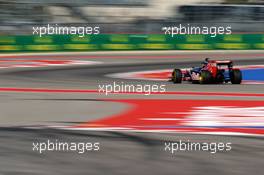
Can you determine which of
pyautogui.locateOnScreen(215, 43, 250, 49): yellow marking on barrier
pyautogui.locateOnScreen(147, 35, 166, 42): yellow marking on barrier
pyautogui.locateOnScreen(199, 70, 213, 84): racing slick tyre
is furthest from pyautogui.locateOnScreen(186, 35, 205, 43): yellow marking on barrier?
pyautogui.locateOnScreen(199, 70, 213, 84): racing slick tyre

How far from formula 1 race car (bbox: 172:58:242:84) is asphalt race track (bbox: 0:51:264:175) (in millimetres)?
261

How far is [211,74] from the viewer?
15.2m

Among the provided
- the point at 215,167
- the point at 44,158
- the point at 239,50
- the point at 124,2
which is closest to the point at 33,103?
the point at 44,158

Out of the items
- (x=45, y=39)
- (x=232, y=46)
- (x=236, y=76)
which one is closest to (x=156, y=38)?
(x=232, y=46)

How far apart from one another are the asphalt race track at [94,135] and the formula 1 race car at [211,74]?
10.3 inches

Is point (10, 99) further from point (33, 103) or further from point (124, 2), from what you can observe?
point (124, 2)

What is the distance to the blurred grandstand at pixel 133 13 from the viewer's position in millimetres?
33562

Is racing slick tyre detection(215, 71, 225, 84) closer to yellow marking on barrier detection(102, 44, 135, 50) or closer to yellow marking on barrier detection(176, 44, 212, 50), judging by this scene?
yellow marking on barrier detection(102, 44, 135, 50)

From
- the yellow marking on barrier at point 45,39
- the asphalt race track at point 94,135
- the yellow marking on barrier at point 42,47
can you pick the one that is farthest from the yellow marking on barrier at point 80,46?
the asphalt race track at point 94,135

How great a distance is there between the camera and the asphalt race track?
5.94 m

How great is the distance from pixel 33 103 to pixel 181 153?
534cm

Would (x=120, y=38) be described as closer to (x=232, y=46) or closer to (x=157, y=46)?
(x=157, y=46)

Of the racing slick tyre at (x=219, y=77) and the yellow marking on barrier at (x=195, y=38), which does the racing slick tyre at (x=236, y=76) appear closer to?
the racing slick tyre at (x=219, y=77)

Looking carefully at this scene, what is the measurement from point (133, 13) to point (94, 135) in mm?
30631
